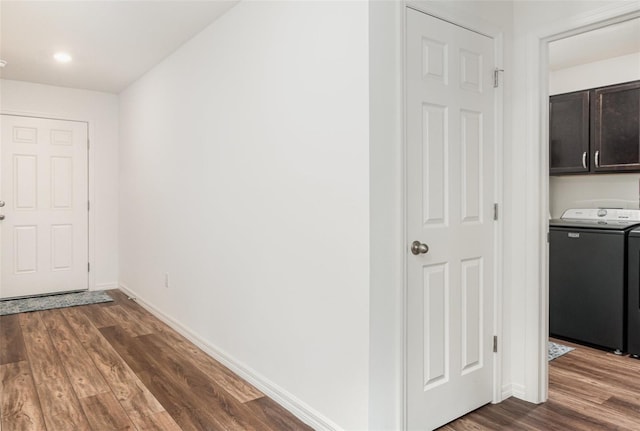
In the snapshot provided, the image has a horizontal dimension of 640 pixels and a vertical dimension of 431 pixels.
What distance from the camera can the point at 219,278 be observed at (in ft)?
9.96

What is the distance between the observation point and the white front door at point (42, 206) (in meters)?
4.72

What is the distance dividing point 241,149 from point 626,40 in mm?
3231

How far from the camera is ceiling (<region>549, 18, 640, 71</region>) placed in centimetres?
335

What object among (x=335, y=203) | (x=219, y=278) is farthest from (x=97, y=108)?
(x=335, y=203)

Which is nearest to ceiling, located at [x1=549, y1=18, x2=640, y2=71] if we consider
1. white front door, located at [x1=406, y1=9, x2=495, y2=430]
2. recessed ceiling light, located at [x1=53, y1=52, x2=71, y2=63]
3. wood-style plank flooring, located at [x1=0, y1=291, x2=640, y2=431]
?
white front door, located at [x1=406, y1=9, x2=495, y2=430]

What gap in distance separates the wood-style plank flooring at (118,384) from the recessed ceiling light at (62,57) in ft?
7.72

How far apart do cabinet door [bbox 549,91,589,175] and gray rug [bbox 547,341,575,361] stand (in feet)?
5.15

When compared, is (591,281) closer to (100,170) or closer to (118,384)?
(118,384)

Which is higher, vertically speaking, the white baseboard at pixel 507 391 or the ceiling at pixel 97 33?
the ceiling at pixel 97 33

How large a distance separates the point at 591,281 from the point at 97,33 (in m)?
4.21

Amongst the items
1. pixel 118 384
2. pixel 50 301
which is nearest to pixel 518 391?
pixel 118 384

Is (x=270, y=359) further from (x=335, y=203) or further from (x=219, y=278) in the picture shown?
(x=335, y=203)

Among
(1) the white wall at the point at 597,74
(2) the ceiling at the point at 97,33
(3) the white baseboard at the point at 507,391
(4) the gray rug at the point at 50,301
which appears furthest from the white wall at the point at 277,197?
(1) the white wall at the point at 597,74

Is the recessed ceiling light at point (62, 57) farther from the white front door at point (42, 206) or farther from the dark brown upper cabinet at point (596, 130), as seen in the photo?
the dark brown upper cabinet at point (596, 130)
